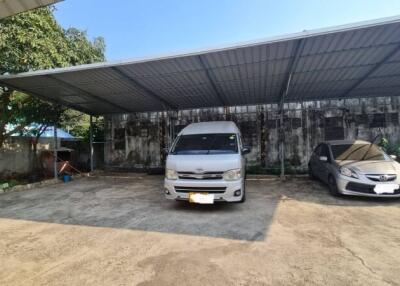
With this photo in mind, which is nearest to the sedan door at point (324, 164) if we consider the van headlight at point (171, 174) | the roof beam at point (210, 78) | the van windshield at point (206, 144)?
the van windshield at point (206, 144)

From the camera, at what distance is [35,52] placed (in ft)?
25.3

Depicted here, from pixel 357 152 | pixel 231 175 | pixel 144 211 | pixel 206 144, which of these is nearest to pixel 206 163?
pixel 231 175

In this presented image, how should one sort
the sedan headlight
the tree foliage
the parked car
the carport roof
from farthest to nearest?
the tree foliage < the sedan headlight < the parked car < the carport roof

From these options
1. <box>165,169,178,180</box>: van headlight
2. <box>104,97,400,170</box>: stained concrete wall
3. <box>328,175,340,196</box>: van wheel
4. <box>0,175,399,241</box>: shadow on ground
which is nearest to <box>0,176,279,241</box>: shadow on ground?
<box>0,175,399,241</box>: shadow on ground

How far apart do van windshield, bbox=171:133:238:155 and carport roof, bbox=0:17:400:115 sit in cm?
191

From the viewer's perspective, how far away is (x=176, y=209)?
570cm

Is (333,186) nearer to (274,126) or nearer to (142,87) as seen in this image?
(274,126)

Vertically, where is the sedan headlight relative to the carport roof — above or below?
below

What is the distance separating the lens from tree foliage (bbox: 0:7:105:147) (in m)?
7.37

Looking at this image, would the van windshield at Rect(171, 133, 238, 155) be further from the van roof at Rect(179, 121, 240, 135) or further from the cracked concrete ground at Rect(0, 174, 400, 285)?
the cracked concrete ground at Rect(0, 174, 400, 285)

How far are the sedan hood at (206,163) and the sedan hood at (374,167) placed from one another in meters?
2.95

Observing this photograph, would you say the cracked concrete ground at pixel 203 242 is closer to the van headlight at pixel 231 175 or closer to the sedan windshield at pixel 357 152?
the van headlight at pixel 231 175

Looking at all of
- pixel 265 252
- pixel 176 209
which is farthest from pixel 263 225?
pixel 176 209

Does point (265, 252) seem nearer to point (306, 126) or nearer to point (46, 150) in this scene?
point (306, 126)
